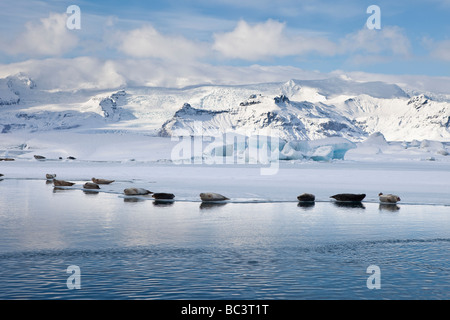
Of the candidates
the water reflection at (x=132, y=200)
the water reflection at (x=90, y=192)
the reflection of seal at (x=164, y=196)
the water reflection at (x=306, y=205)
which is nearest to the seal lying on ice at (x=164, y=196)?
the reflection of seal at (x=164, y=196)

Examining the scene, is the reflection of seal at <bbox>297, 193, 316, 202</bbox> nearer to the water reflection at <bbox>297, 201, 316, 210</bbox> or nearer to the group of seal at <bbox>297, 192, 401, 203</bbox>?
the group of seal at <bbox>297, 192, 401, 203</bbox>

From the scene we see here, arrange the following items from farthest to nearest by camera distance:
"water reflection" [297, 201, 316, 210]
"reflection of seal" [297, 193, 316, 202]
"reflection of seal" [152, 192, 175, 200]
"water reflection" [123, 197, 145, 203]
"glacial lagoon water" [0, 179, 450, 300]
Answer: "reflection of seal" [297, 193, 316, 202], "reflection of seal" [152, 192, 175, 200], "water reflection" [123, 197, 145, 203], "water reflection" [297, 201, 316, 210], "glacial lagoon water" [0, 179, 450, 300]

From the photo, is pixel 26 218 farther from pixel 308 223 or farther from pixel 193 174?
pixel 193 174

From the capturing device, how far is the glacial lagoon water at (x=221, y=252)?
9.31 m

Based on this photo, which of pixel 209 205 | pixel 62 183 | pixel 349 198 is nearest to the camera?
pixel 209 205

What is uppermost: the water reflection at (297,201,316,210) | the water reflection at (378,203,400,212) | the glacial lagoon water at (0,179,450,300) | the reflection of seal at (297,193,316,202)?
the reflection of seal at (297,193,316,202)

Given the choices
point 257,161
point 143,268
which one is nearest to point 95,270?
point 143,268

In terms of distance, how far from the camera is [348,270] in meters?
10.8

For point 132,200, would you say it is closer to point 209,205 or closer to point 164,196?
point 164,196

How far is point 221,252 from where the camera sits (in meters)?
12.2

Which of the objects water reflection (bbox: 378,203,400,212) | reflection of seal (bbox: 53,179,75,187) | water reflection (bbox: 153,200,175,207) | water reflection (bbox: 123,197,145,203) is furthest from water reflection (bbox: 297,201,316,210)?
reflection of seal (bbox: 53,179,75,187)

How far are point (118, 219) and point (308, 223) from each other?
5276 mm

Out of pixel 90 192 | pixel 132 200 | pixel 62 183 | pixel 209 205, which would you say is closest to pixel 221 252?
pixel 209 205

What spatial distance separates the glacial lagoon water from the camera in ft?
30.6
